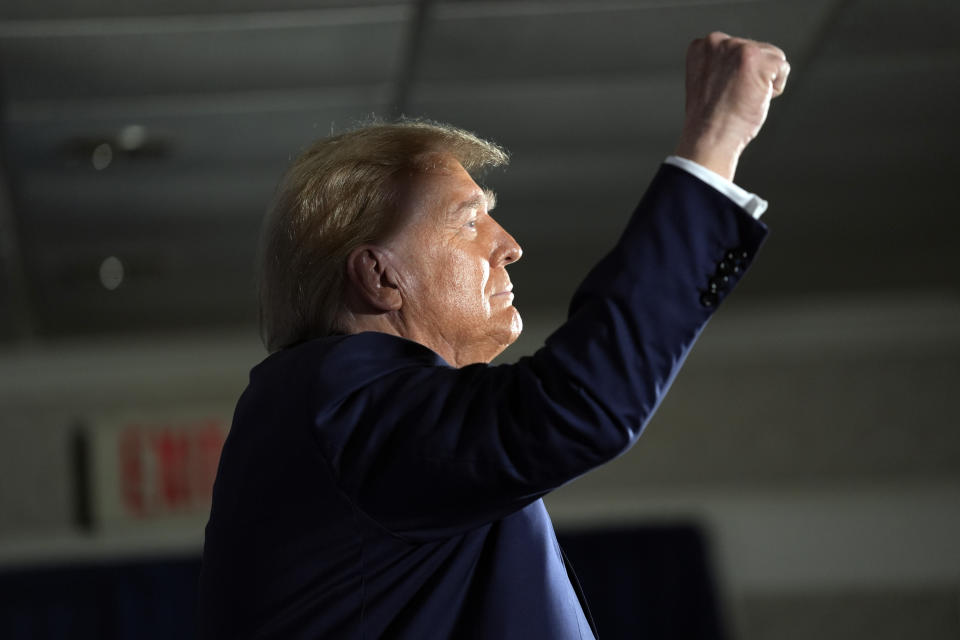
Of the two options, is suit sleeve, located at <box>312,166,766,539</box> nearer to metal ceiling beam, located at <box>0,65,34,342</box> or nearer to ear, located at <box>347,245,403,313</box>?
ear, located at <box>347,245,403,313</box>

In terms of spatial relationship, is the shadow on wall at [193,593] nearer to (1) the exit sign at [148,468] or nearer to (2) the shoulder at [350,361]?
(1) the exit sign at [148,468]

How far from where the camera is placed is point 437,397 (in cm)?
87

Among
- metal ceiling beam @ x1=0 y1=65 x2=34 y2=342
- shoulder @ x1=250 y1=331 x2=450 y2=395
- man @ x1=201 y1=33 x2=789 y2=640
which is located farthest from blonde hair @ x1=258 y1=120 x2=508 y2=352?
metal ceiling beam @ x1=0 y1=65 x2=34 y2=342

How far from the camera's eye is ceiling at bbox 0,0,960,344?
8.75ft

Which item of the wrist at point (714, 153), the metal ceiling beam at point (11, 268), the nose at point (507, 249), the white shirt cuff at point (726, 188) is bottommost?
the metal ceiling beam at point (11, 268)

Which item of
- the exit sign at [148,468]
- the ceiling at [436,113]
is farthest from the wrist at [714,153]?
the exit sign at [148,468]

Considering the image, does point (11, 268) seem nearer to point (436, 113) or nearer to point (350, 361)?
point (436, 113)

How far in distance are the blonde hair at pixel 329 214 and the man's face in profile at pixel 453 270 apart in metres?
0.02

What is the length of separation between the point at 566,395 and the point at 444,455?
0.30 feet

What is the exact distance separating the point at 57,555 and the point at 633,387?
4.75 m

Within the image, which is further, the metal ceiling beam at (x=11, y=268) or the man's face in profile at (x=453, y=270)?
the metal ceiling beam at (x=11, y=268)

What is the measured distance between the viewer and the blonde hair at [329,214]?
→ 1.09 metres

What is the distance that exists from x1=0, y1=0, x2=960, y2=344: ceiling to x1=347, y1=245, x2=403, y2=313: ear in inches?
61.9

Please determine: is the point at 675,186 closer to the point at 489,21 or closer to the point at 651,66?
the point at 489,21
